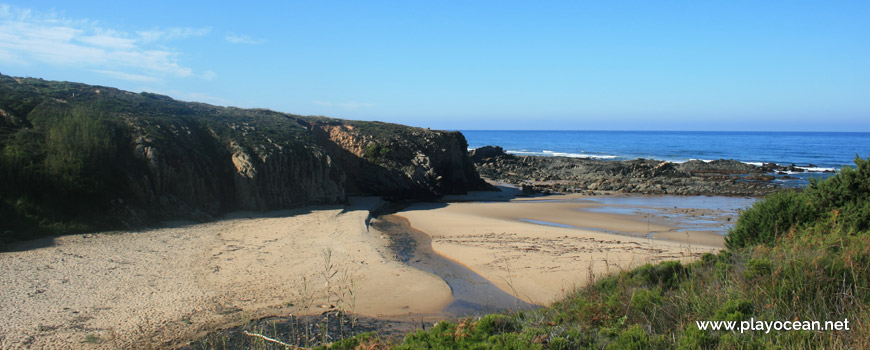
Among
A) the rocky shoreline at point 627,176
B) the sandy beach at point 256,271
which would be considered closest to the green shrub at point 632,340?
the sandy beach at point 256,271

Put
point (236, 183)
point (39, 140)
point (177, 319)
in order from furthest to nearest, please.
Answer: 1. point (236, 183)
2. point (39, 140)
3. point (177, 319)

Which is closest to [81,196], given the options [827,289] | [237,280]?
[237,280]

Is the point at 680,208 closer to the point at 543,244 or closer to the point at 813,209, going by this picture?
the point at 543,244

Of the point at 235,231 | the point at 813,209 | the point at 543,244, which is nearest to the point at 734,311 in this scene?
the point at 813,209

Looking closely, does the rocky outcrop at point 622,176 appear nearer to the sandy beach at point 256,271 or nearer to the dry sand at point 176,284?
the sandy beach at point 256,271

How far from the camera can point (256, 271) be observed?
975 centimetres

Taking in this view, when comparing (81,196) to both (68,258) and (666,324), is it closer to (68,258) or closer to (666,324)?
(68,258)

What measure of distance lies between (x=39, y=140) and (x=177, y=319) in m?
9.31

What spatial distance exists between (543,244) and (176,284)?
840 centimetres

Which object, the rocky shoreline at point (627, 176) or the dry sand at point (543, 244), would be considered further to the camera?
the rocky shoreline at point (627, 176)

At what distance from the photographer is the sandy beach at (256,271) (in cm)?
703

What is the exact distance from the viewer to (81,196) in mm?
12352

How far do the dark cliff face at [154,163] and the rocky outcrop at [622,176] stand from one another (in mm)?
9581

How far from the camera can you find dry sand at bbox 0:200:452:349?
6.78 metres
